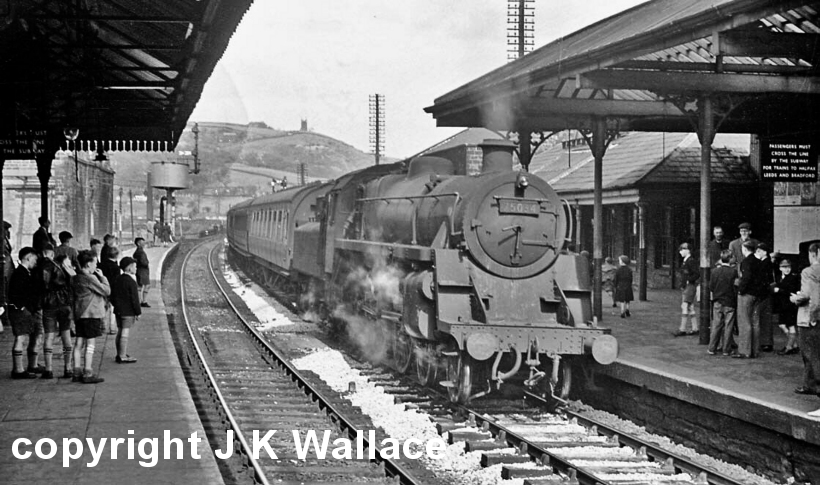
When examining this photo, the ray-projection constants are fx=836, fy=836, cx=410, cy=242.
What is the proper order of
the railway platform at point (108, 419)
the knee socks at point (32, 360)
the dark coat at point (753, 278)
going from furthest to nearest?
the dark coat at point (753, 278), the knee socks at point (32, 360), the railway platform at point (108, 419)

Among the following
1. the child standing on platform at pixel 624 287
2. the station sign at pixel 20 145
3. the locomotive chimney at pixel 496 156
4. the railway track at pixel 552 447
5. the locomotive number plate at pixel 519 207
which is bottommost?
the railway track at pixel 552 447

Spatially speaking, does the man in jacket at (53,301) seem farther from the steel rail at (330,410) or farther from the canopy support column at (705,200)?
the canopy support column at (705,200)

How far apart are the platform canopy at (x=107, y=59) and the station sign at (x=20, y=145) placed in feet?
0.21

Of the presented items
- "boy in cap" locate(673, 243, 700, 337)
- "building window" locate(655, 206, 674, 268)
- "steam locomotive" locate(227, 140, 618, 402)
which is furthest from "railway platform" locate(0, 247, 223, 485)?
"building window" locate(655, 206, 674, 268)

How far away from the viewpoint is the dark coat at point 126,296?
1062cm

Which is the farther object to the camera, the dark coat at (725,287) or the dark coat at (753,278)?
the dark coat at (725,287)

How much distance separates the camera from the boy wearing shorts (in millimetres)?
9250

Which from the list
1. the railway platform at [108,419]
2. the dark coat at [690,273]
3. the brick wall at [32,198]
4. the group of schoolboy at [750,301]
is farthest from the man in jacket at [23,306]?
the brick wall at [32,198]

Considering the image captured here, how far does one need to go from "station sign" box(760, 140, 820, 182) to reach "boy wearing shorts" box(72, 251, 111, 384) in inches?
375

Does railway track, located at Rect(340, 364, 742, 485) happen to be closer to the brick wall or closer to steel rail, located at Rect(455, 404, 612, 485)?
steel rail, located at Rect(455, 404, 612, 485)

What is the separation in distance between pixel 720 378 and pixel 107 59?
29.8 ft

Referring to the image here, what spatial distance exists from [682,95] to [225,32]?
6.60 m

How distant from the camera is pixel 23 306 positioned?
368 inches

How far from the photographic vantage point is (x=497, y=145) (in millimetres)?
10508
